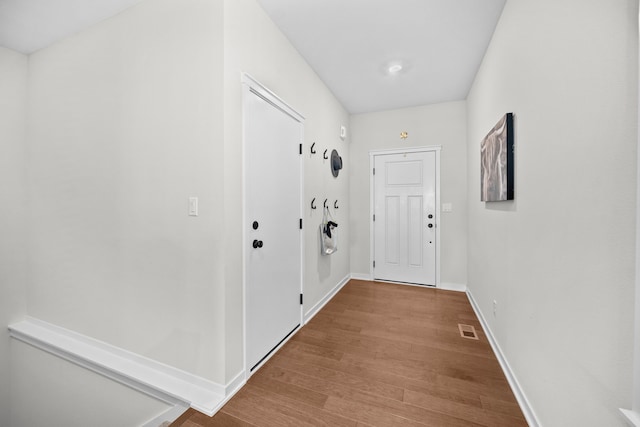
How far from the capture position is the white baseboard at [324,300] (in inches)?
105

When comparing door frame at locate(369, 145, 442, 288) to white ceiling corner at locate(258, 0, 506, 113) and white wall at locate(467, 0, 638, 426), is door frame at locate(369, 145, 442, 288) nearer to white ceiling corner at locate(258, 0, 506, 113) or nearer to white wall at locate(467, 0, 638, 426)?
white ceiling corner at locate(258, 0, 506, 113)

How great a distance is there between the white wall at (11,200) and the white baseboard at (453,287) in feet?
16.0

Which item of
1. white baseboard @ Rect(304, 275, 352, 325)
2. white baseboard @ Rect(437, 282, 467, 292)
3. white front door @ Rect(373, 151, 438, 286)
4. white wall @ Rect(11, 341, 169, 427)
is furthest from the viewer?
white front door @ Rect(373, 151, 438, 286)

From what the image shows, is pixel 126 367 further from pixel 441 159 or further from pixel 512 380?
pixel 441 159

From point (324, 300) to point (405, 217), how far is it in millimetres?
1772

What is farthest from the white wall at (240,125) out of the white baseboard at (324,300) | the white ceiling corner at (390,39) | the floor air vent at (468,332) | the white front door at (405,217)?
the floor air vent at (468,332)

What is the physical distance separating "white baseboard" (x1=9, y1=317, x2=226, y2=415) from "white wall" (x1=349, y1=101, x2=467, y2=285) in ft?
9.55

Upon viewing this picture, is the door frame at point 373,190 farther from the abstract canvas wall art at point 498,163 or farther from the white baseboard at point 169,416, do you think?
the white baseboard at point 169,416

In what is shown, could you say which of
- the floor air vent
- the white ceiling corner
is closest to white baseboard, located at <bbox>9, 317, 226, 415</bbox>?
Result: the floor air vent

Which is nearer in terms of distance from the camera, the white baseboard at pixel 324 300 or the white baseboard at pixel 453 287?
the white baseboard at pixel 324 300

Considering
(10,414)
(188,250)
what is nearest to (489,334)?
(188,250)

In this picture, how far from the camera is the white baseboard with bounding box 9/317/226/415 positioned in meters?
1.58

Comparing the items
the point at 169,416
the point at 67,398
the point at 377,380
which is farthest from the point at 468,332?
the point at 67,398

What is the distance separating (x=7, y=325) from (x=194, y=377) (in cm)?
233
